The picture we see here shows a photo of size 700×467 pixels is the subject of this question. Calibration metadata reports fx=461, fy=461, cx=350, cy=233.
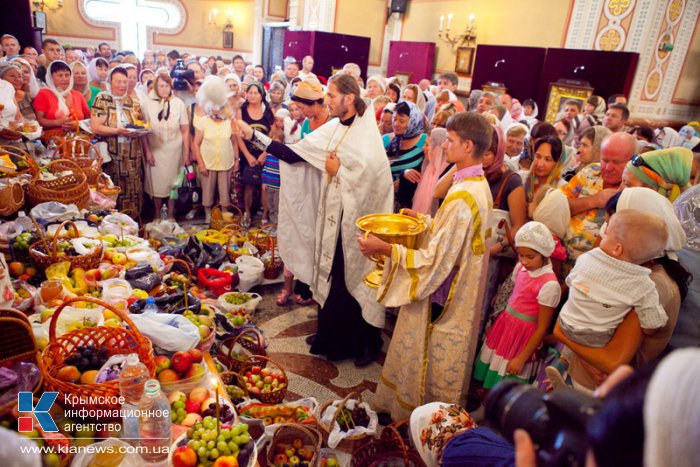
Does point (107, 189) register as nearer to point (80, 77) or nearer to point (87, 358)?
point (80, 77)

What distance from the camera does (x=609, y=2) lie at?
8.97 meters

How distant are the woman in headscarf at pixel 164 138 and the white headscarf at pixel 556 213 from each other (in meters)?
4.89

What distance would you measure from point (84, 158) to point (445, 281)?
3721 mm

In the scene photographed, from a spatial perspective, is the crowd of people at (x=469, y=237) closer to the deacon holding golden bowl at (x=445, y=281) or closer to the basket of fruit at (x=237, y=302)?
the deacon holding golden bowl at (x=445, y=281)

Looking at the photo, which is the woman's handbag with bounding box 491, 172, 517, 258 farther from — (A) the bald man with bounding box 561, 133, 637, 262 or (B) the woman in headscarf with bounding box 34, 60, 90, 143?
(B) the woman in headscarf with bounding box 34, 60, 90, 143

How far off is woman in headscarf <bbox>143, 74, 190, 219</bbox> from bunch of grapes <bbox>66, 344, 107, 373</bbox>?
15.4 ft

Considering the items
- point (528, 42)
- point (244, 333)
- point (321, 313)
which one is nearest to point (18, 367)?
point (244, 333)

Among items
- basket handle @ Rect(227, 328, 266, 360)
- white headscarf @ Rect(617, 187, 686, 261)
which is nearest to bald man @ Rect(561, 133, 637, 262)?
white headscarf @ Rect(617, 187, 686, 261)

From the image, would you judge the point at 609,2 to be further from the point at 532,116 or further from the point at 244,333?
Answer: the point at 244,333

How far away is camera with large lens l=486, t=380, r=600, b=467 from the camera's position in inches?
28.3

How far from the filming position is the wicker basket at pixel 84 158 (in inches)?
174

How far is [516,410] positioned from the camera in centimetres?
89

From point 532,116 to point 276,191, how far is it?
6029 mm

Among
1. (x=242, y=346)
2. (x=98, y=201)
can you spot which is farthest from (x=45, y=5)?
(x=242, y=346)
